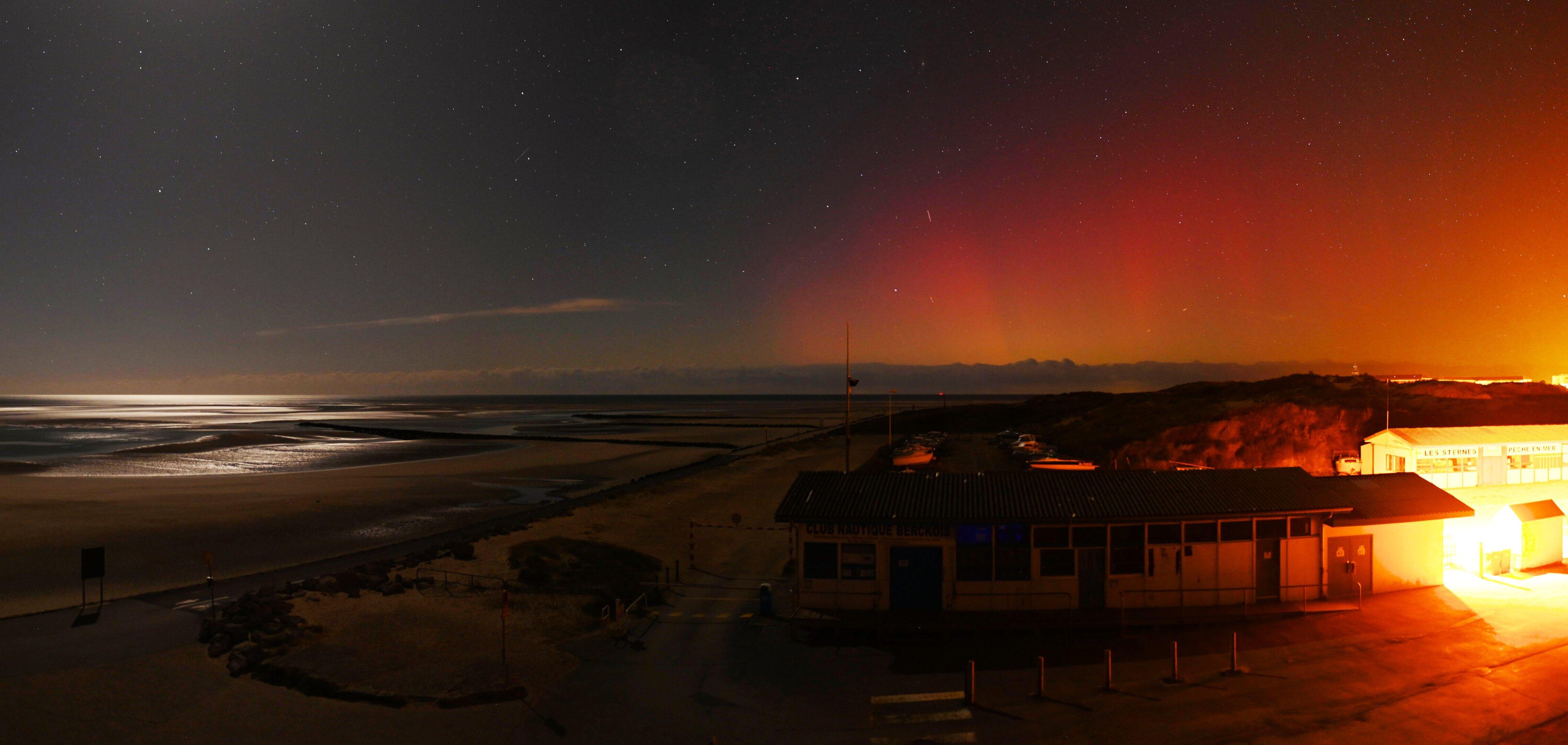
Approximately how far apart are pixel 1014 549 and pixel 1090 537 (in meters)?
1.93

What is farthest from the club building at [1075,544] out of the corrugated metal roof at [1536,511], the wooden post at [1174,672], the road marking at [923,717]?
the corrugated metal roof at [1536,511]

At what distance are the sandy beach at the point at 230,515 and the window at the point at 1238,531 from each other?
1204 inches

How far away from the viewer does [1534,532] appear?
2342 cm

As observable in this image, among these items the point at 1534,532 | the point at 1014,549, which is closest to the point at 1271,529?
the point at 1014,549

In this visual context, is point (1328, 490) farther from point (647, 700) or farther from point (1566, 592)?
point (647, 700)

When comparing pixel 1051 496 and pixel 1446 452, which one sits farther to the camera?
pixel 1446 452

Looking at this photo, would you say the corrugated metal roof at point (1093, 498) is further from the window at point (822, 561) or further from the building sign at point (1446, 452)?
the building sign at point (1446, 452)

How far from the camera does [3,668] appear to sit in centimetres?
1592

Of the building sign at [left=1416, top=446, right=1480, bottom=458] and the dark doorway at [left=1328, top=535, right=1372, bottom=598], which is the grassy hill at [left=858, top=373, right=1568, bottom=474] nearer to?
the building sign at [left=1416, top=446, right=1480, bottom=458]

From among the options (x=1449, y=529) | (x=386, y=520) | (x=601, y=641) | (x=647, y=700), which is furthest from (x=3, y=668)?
(x=1449, y=529)

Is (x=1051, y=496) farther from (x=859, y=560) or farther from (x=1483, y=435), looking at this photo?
(x=1483, y=435)

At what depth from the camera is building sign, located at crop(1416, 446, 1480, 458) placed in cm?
2598

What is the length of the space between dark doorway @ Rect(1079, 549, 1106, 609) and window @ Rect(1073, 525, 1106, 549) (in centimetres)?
10

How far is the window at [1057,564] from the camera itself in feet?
61.2
